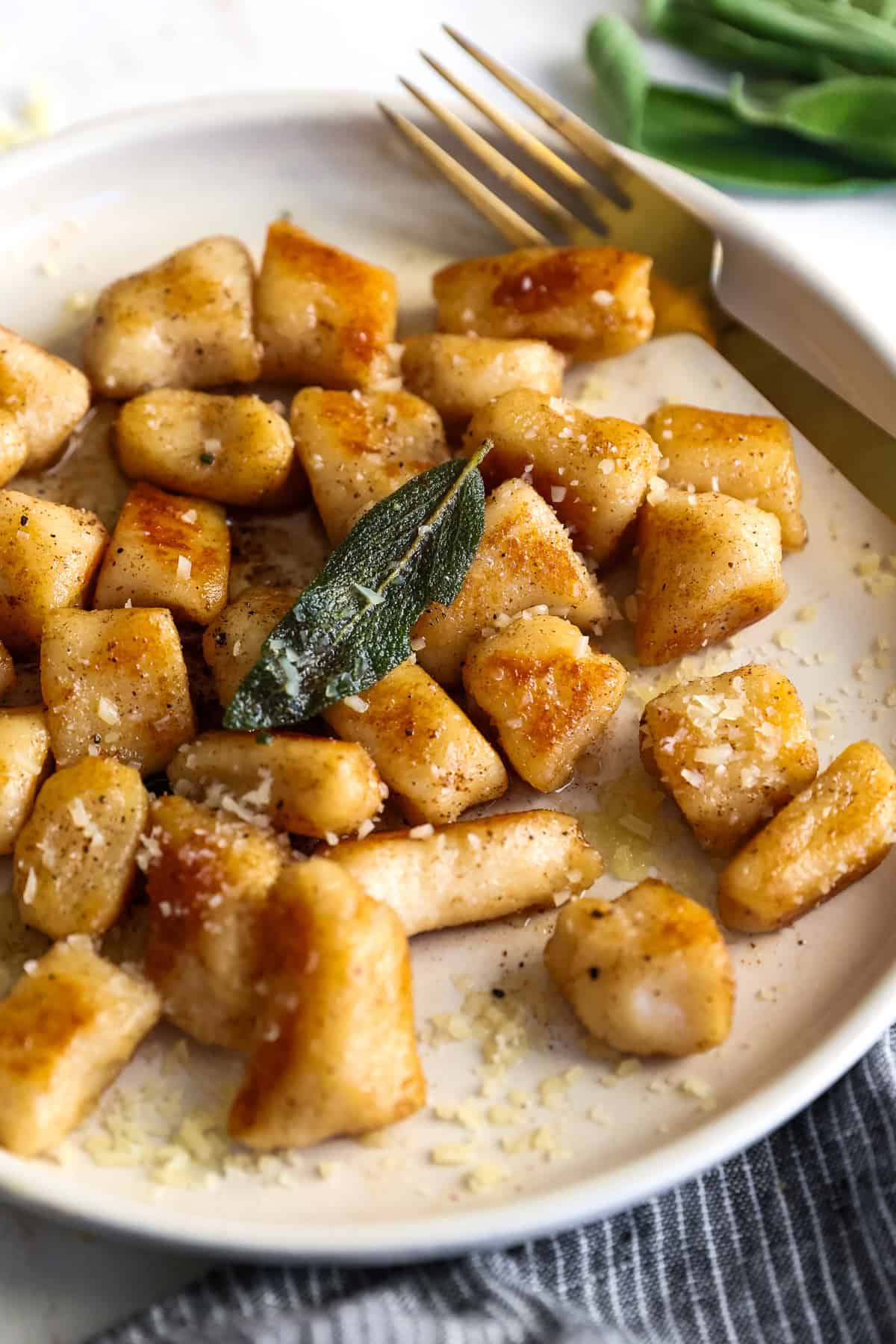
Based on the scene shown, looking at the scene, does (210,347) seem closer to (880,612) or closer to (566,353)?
(566,353)

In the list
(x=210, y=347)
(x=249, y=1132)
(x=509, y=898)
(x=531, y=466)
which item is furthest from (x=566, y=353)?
(x=249, y=1132)

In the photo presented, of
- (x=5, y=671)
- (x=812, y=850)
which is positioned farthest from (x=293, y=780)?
(x=812, y=850)

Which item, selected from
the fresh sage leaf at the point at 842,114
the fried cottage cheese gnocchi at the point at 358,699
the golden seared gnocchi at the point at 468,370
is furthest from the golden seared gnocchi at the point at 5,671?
the fresh sage leaf at the point at 842,114

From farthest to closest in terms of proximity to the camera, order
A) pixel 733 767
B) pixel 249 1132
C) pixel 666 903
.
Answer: pixel 733 767, pixel 666 903, pixel 249 1132

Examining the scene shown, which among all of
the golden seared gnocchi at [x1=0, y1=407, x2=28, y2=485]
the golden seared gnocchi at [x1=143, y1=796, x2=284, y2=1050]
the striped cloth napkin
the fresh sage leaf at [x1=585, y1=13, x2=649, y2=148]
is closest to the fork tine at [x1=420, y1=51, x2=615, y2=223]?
the fresh sage leaf at [x1=585, y1=13, x2=649, y2=148]

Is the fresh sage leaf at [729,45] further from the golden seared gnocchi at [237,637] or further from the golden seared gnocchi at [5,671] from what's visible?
the golden seared gnocchi at [5,671]

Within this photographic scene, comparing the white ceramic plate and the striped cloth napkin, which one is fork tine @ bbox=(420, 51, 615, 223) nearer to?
the white ceramic plate

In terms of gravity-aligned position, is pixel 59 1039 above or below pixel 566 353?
below
